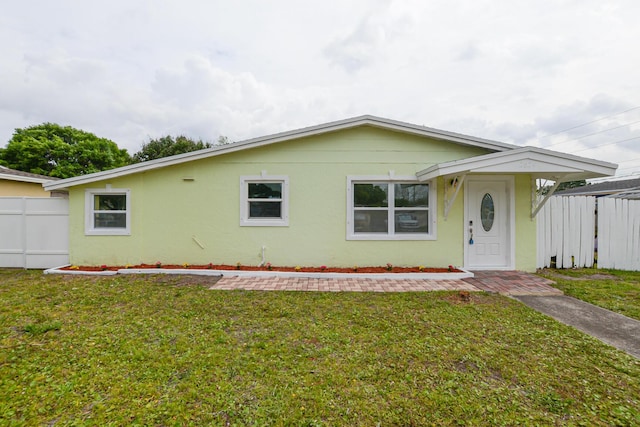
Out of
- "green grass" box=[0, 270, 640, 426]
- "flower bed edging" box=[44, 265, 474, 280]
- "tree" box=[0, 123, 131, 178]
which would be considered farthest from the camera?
"tree" box=[0, 123, 131, 178]

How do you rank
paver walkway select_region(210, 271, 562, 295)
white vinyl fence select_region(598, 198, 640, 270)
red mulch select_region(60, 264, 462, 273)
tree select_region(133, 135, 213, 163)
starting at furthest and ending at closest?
tree select_region(133, 135, 213, 163) < white vinyl fence select_region(598, 198, 640, 270) < red mulch select_region(60, 264, 462, 273) < paver walkway select_region(210, 271, 562, 295)

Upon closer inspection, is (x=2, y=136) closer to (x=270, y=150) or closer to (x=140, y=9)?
(x=140, y=9)

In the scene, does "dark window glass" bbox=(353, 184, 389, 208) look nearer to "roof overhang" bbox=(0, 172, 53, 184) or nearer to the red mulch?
the red mulch

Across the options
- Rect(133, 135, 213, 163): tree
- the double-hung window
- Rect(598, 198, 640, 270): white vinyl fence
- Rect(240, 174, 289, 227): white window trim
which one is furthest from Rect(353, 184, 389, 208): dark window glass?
Rect(133, 135, 213, 163): tree

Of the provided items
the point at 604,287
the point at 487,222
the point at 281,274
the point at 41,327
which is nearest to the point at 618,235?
the point at 604,287

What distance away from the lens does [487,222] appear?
22.9 ft

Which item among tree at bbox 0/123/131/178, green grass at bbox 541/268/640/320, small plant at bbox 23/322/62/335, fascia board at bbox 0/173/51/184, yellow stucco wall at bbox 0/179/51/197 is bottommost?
small plant at bbox 23/322/62/335

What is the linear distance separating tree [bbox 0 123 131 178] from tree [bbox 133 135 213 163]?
202 inches

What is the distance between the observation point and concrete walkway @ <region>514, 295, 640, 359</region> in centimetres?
349

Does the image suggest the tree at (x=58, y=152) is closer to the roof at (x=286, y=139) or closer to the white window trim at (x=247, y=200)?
the roof at (x=286, y=139)

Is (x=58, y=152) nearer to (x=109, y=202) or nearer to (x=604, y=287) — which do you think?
(x=109, y=202)

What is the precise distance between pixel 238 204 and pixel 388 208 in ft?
13.1

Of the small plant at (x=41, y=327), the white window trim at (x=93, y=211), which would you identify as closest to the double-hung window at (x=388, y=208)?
the small plant at (x=41, y=327)

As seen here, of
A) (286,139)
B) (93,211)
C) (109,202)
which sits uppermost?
(286,139)
